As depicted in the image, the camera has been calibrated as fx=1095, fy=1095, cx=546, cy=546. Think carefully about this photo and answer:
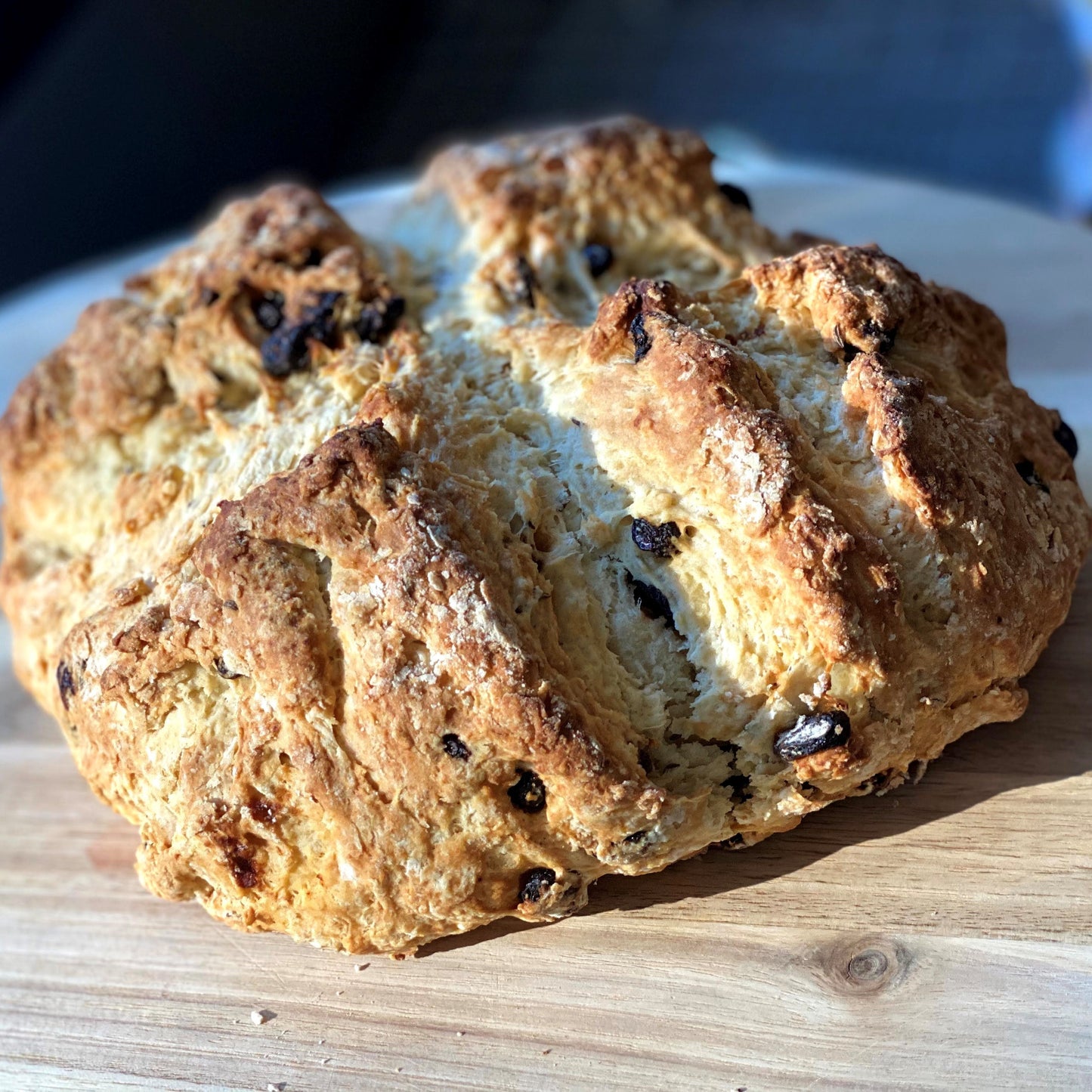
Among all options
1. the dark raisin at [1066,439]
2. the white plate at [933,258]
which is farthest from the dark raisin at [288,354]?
the dark raisin at [1066,439]

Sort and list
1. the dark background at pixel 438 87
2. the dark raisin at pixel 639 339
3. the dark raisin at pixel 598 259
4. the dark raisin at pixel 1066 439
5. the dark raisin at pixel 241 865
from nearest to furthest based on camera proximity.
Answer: the dark raisin at pixel 241 865, the dark raisin at pixel 639 339, the dark raisin at pixel 1066 439, the dark raisin at pixel 598 259, the dark background at pixel 438 87

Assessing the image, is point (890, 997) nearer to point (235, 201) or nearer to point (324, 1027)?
point (324, 1027)

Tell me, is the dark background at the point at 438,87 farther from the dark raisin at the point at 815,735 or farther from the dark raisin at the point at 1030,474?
the dark raisin at the point at 815,735

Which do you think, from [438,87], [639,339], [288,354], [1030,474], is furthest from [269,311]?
[438,87]

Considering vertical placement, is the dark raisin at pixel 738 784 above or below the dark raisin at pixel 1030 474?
below

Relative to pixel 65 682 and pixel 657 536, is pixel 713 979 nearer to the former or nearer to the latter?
pixel 657 536

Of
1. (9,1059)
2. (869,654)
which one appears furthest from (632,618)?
(9,1059)
